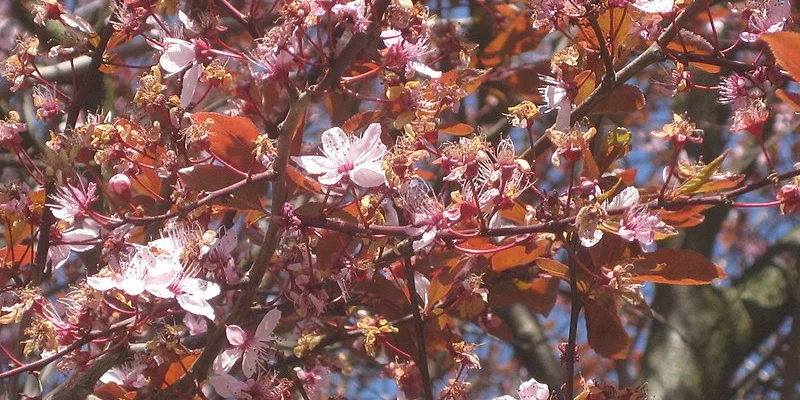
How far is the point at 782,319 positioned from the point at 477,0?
52.4 inches

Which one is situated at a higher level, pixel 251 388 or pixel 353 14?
pixel 353 14

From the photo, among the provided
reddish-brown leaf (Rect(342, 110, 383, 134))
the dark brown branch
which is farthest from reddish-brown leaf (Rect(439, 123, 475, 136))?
the dark brown branch

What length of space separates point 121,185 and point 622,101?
0.87 meters

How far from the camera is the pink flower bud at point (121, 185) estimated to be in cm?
143

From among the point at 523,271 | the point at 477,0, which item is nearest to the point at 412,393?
the point at 523,271

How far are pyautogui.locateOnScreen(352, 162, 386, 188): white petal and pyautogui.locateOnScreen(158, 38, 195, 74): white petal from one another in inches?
13.2

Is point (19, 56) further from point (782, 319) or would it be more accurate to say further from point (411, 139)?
point (782, 319)

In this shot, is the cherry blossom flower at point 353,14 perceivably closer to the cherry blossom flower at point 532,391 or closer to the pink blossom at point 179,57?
the pink blossom at point 179,57

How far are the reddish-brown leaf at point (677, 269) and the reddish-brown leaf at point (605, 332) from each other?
0.73 ft

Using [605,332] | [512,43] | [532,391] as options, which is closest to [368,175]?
[532,391]

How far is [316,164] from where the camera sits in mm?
1386

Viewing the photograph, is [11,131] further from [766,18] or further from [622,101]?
[766,18]

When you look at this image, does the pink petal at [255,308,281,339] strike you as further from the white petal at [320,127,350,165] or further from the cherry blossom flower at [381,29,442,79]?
the cherry blossom flower at [381,29,442,79]

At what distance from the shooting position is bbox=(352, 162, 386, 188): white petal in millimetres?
1335
